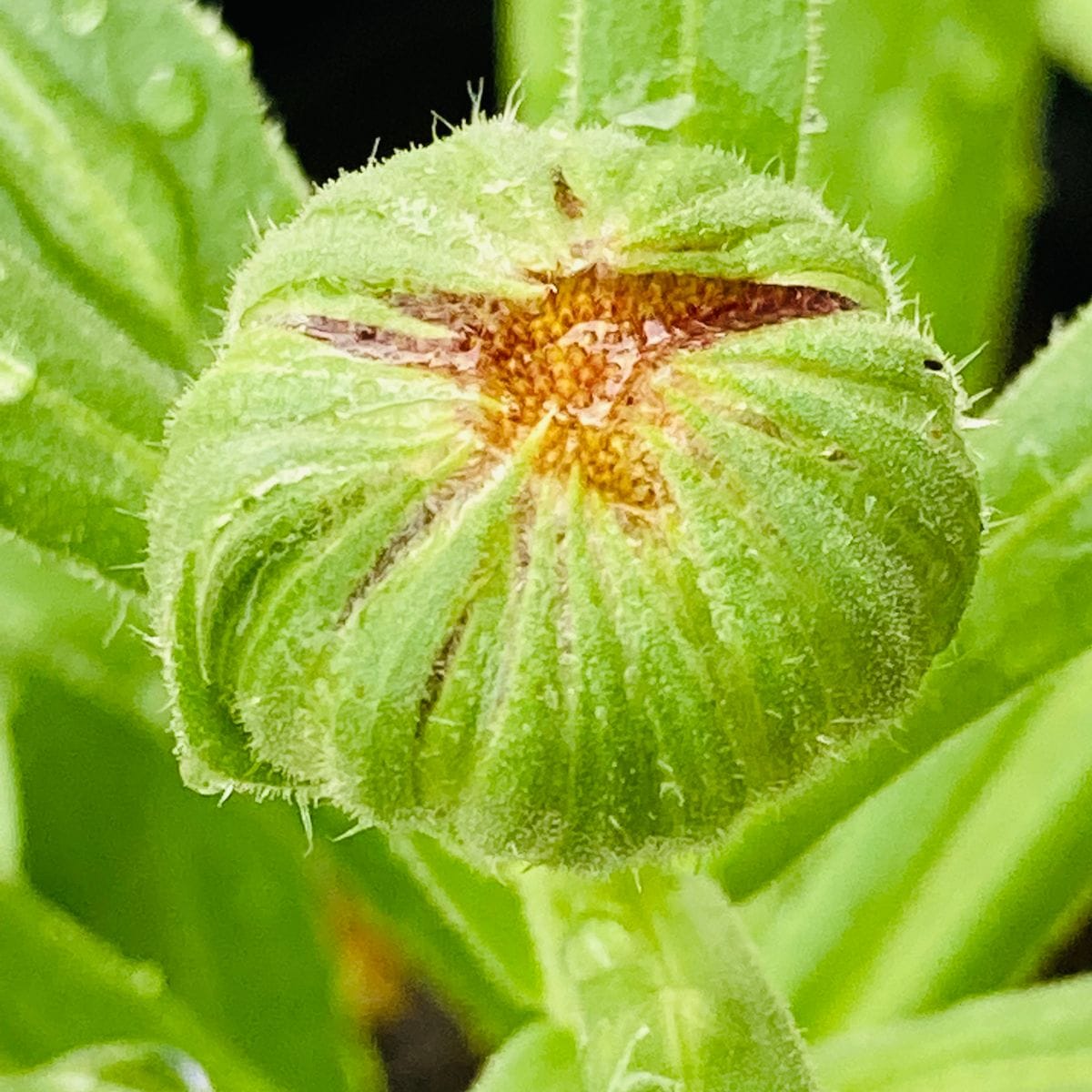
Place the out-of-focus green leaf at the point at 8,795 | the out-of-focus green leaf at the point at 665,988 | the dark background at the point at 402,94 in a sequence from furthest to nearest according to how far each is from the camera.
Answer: the dark background at the point at 402,94
the out-of-focus green leaf at the point at 8,795
the out-of-focus green leaf at the point at 665,988

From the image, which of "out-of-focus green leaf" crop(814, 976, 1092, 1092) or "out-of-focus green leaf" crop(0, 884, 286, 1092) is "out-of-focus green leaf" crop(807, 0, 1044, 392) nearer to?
"out-of-focus green leaf" crop(814, 976, 1092, 1092)

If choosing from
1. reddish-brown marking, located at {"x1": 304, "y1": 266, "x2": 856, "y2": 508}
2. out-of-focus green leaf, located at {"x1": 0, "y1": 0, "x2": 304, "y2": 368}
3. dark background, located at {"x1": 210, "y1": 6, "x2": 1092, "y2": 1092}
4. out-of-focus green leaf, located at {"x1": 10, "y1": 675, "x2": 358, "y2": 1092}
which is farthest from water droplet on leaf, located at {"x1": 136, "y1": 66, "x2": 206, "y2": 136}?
dark background, located at {"x1": 210, "y1": 6, "x2": 1092, "y2": 1092}

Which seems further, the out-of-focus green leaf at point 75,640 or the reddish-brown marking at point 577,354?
the out-of-focus green leaf at point 75,640

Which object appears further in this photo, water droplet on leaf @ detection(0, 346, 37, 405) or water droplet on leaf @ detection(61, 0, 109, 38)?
water droplet on leaf @ detection(61, 0, 109, 38)

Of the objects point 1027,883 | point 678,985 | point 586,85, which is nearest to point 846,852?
point 1027,883

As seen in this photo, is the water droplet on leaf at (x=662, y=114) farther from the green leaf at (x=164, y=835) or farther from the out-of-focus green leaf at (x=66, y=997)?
the out-of-focus green leaf at (x=66, y=997)

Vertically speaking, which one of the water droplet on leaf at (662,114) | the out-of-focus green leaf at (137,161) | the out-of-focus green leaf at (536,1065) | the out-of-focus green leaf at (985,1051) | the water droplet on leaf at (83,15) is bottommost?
the out-of-focus green leaf at (985,1051)

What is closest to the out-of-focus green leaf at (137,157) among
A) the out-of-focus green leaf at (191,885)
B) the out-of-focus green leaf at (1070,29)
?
the out-of-focus green leaf at (191,885)

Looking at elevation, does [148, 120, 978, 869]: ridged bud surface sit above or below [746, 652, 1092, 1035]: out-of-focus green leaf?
above
